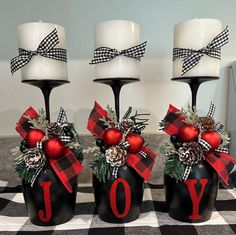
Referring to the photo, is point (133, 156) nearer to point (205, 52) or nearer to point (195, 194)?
point (195, 194)

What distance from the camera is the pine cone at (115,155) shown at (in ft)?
1.73

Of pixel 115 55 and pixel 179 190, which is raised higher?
pixel 115 55

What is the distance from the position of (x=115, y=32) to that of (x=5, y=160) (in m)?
0.62

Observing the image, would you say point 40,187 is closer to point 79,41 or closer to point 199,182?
point 199,182

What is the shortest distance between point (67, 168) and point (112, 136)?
127 millimetres

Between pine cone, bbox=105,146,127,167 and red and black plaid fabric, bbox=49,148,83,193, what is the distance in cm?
8

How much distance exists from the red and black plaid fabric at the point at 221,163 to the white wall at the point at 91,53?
37 centimetres

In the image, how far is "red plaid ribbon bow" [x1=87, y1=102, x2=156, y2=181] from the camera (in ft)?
1.80

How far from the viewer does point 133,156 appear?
56 cm

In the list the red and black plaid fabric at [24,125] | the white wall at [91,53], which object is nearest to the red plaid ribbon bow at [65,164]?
the red and black plaid fabric at [24,125]

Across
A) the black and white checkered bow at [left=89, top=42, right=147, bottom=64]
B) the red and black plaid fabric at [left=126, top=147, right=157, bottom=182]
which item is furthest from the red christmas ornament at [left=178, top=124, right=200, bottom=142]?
Answer: the black and white checkered bow at [left=89, top=42, right=147, bottom=64]

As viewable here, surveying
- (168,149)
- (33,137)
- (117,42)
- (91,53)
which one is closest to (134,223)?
(168,149)

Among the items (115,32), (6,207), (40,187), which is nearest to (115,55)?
(115,32)

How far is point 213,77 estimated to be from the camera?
58 cm
